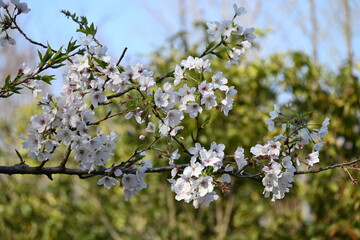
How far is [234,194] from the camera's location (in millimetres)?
4344

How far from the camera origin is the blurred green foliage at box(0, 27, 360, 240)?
3947 millimetres

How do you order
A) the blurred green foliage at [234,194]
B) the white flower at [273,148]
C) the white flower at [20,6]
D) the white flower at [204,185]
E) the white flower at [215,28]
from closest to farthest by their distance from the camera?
the white flower at [204,185] → the white flower at [273,148] → the white flower at [20,6] → the white flower at [215,28] → the blurred green foliage at [234,194]

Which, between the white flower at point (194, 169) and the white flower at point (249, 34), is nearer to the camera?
the white flower at point (194, 169)

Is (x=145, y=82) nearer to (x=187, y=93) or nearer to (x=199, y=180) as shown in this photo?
(x=187, y=93)

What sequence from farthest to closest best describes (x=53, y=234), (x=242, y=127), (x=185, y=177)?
(x=53, y=234) → (x=242, y=127) → (x=185, y=177)

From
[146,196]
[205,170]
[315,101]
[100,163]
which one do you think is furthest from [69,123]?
[146,196]

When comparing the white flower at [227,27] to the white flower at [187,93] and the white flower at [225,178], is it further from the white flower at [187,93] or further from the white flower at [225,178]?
the white flower at [225,178]

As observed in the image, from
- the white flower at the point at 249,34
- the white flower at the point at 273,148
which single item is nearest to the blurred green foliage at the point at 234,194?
the white flower at the point at 249,34

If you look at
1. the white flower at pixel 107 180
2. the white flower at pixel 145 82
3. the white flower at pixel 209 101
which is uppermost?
the white flower at pixel 145 82

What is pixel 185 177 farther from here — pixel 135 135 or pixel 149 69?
pixel 135 135

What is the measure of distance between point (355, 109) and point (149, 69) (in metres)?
2.84

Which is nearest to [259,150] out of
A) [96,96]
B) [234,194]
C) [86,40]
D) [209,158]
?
[209,158]

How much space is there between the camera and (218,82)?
1.66 m

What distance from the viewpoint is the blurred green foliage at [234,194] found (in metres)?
3.95
